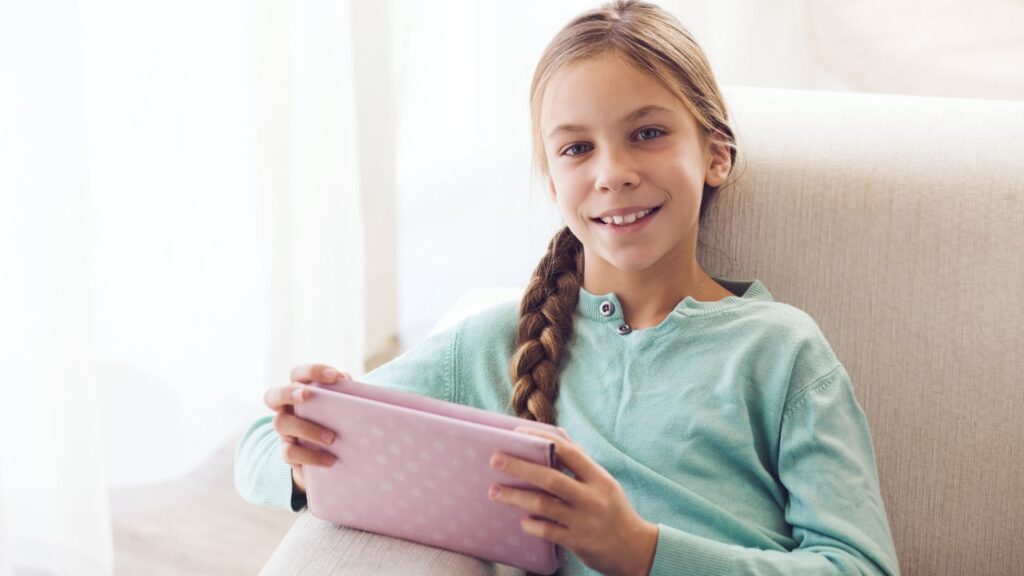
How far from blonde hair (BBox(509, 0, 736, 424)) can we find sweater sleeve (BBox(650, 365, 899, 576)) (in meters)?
0.24

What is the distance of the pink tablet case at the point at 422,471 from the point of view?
89 cm

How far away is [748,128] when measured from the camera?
4.18 ft

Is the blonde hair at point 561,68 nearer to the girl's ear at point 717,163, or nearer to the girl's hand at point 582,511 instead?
the girl's ear at point 717,163

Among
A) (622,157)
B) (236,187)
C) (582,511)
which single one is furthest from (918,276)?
(236,187)

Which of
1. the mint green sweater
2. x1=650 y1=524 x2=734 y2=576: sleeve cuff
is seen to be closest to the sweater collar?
the mint green sweater

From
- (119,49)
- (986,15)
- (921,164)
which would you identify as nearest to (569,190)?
(921,164)

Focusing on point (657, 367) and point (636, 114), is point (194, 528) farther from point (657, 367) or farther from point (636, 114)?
point (636, 114)

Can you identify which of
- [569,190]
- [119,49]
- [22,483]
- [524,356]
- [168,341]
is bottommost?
[22,483]

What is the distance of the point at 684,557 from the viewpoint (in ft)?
3.15

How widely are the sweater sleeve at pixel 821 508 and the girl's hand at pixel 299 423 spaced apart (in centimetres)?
31

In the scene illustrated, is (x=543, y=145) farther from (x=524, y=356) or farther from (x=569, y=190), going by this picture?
(x=524, y=356)

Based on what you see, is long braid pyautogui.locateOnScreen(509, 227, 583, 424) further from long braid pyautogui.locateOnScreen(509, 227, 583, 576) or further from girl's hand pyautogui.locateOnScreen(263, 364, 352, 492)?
girl's hand pyautogui.locateOnScreen(263, 364, 352, 492)

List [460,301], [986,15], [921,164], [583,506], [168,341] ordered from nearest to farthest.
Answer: [583,506] → [921,164] → [460,301] → [168,341] → [986,15]

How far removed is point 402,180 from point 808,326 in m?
1.65
